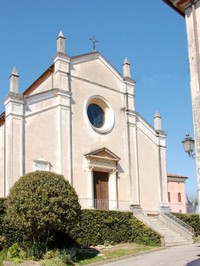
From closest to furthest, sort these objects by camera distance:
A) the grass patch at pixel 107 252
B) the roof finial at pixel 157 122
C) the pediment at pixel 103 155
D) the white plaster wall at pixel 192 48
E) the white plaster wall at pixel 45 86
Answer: the white plaster wall at pixel 192 48 < the grass patch at pixel 107 252 < the white plaster wall at pixel 45 86 < the pediment at pixel 103 155 < the roof finial at pixel 157 122

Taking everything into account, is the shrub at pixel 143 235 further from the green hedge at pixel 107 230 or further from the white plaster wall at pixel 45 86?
the white plaster wall at pixel 45 86

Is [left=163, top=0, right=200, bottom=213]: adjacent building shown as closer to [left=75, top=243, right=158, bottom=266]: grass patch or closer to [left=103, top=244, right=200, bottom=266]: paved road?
[left=103, top=244, right=200, bottom=266]: paved road

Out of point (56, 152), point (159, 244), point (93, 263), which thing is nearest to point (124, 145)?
point (56, 152)

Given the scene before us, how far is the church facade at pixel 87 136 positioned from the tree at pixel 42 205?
5.20 meters

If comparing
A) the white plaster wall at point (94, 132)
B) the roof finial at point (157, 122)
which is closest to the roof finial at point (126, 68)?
the white plaster wall at point (94, 132)

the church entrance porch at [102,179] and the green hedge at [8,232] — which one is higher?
the church entrance porch at [102,179]

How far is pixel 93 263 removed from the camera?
17188 mm

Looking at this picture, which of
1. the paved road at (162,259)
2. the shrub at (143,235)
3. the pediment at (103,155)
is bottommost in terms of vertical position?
the paved road at (162,259)

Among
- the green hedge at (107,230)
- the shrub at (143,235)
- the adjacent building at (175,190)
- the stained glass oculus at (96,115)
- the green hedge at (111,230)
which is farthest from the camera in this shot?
the adjacent building at (175,190)

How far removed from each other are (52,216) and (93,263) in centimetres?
272

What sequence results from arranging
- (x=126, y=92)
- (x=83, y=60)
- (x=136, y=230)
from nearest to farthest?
(x=136, y=230) < (x=83, y=60) < (x=126, y=92)

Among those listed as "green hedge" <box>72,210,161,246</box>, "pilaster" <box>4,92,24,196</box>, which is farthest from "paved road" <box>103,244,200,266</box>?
"pilaster" <box>4,92,24,196</box>

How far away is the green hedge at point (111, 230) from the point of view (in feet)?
71.6

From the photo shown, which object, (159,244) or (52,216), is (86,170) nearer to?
(159,244)
